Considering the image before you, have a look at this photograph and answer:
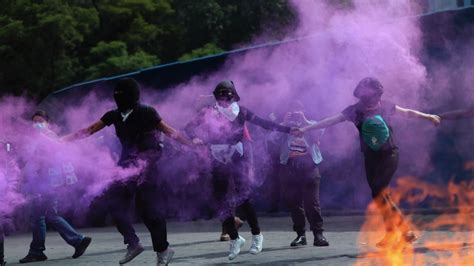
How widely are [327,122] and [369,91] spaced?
57 centimetres

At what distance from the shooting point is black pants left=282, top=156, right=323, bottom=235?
955 cm

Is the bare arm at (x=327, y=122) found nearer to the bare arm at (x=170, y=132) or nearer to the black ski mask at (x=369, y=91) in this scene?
the black ski mask at (x=369, y=91)

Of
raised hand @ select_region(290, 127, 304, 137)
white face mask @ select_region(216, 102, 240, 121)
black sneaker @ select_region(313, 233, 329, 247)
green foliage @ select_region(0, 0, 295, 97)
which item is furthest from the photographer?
green foliage @ select_region(0, 0, 295, 97)

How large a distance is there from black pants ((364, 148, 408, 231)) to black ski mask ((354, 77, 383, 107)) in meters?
0.48

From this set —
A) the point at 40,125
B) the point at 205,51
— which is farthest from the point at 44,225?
the point at 205,51

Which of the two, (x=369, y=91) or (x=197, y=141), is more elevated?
(x=369, y=91)

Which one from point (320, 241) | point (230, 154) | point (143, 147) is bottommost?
point (320, 241)

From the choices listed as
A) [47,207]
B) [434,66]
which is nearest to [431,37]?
[434,66]

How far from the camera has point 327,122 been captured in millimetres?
8555

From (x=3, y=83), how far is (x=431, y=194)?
1218 cm

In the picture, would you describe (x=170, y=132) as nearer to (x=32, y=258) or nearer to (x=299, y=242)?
(x=299, y=242)

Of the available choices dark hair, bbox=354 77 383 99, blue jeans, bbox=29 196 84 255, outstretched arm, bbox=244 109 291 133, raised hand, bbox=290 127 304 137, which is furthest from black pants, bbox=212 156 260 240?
blue jeans, bbox=29 196 84 255

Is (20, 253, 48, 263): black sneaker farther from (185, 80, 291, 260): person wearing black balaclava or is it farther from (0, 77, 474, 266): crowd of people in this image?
(185, 80, 291, 260): person wearing black balaclava

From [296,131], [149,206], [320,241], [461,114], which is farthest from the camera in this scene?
[320,241]
